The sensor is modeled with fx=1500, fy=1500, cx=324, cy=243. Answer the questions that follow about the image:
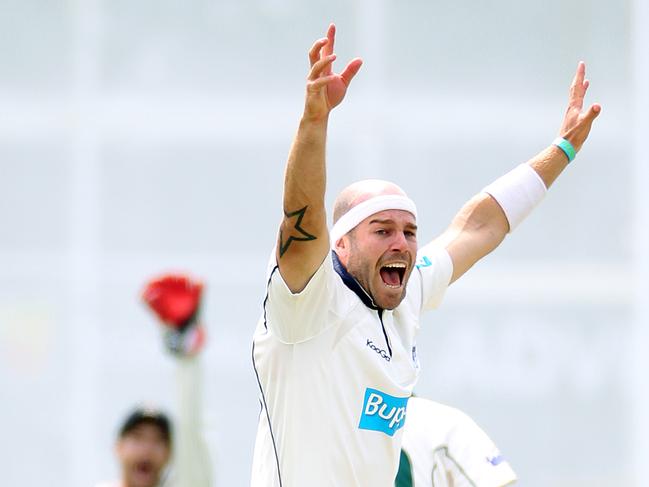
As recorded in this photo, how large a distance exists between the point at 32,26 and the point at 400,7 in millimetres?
3682

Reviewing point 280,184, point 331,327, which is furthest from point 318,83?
point 280,184

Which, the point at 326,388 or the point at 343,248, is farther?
the point at 343,248

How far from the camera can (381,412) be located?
16.3ft

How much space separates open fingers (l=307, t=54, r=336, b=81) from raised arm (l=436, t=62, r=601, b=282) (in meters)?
1.51

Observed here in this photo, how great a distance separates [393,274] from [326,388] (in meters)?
0.49

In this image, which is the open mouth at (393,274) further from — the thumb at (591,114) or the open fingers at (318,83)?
the thumb at (591,114)

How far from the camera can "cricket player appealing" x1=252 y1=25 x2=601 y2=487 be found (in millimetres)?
4621

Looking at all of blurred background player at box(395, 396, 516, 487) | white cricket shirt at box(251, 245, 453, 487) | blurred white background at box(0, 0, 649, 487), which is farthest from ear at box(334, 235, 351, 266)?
blurred white background at box(0, 0, 649, 487)

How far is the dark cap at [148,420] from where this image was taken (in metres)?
6.95

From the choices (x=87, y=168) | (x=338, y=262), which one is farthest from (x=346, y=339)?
(x=87, y=168)

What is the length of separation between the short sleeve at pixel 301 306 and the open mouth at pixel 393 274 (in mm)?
277

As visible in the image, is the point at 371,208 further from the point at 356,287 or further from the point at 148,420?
the point at 148,420

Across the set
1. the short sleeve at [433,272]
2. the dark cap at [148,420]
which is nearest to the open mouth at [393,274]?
the short sleeve at [433,272]

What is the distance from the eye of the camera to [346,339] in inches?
194
